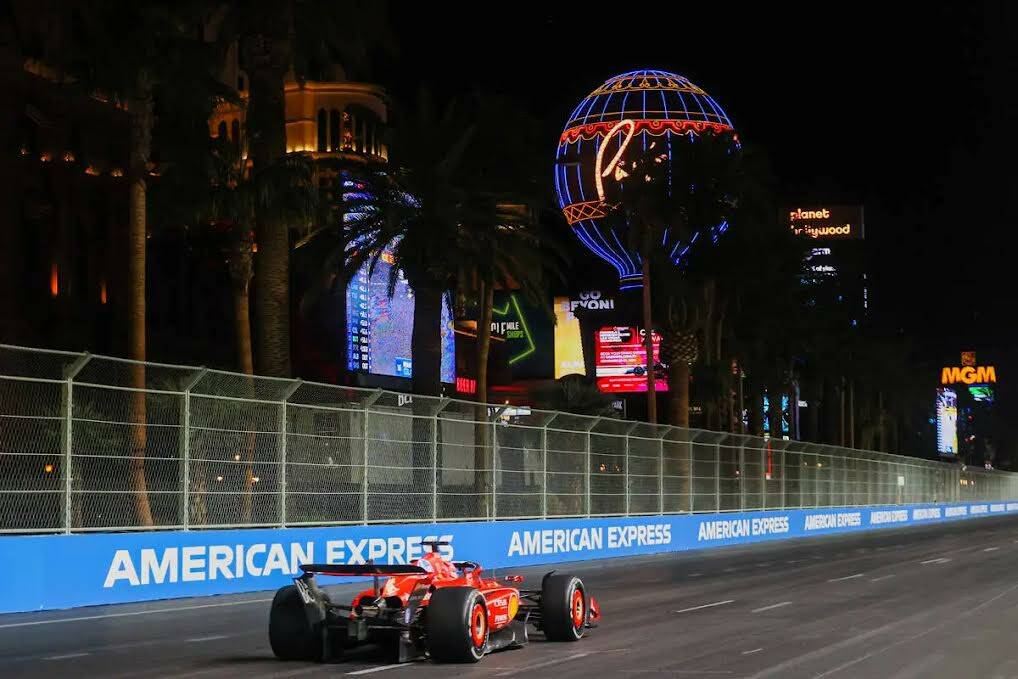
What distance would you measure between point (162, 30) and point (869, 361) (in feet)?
263

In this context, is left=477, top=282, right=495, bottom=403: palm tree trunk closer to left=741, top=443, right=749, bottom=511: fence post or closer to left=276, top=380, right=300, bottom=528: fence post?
left=741, top=443, right=749, bottom=511: fence post

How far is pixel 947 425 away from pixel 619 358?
9269 cm

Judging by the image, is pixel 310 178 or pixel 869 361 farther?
pixel 869 361

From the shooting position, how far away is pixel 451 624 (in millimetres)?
12703

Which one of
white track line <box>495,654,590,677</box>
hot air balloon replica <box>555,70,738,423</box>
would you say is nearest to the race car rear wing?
white track line <box>495,654,590,677</box>

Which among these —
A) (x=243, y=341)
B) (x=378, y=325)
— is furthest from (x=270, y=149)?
(x=378, y=325)

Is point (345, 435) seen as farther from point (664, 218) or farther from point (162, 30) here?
point (664, 218)

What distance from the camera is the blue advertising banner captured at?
1816cm

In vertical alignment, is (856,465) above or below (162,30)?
below

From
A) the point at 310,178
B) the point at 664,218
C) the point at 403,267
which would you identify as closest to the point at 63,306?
the point at 664,218

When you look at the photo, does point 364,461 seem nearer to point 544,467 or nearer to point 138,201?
point 138,201

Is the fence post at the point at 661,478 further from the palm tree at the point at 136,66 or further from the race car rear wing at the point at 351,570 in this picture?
the race car rear wing at the point at 351,570

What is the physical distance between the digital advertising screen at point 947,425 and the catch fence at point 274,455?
156 m

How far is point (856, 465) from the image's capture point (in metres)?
61.9
